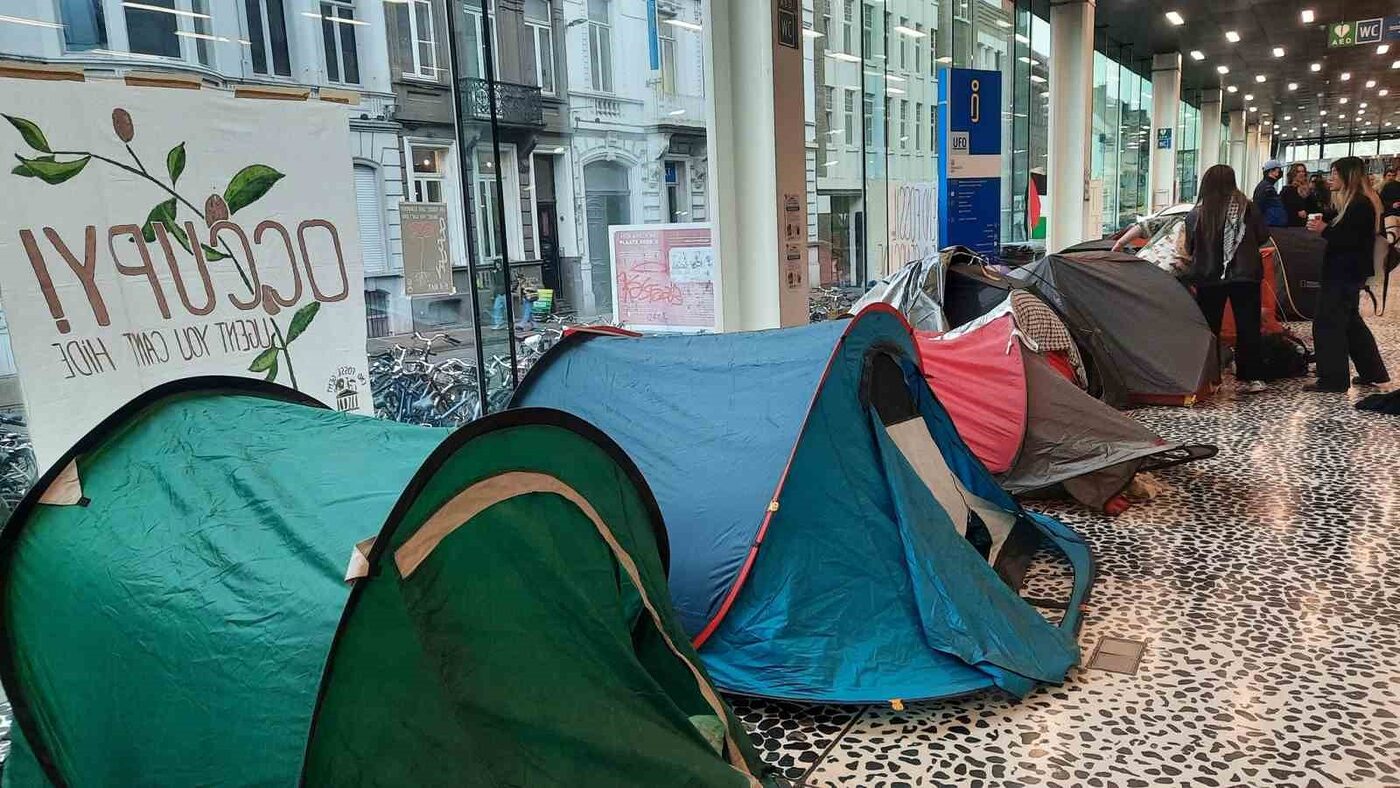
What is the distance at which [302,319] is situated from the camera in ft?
9.08

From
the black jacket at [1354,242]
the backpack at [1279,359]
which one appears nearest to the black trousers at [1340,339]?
the black jacket at [1354,242]

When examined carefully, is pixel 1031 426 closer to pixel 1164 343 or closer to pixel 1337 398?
pixel 1164 343

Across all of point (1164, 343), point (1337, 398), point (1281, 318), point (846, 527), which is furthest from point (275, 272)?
point (1281, 318)

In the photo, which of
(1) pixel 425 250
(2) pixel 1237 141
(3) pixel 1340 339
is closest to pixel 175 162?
(1) pixel 425 250

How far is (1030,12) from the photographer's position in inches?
355

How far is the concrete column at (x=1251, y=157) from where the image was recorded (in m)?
25.0

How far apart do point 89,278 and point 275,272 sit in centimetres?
48

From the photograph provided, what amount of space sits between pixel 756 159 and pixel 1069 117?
6.22 meters

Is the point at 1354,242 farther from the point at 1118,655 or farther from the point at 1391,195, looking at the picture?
the point at 1391,195

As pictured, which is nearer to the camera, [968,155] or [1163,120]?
[968,155]

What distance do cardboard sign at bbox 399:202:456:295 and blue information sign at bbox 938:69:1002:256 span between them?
3.91m

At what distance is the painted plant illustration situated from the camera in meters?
2.20

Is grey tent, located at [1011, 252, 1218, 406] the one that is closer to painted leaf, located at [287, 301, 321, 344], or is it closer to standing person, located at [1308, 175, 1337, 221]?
painted leaf, located at [287, 301, 321, 344]

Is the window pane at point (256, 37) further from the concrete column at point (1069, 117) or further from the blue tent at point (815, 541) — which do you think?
the concrete column at point (1069, 117)
